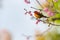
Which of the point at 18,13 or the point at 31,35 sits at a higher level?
the point at 18,13

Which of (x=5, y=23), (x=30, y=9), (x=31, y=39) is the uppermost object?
(x=30, y=9)

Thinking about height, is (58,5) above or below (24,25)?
above

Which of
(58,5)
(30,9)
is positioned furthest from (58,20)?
(30,9)

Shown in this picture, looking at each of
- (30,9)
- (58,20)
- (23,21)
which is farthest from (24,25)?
(58,20)

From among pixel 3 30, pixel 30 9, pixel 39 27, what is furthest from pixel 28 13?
pixel 3 30

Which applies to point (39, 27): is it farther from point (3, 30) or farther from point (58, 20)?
point (3, 30)

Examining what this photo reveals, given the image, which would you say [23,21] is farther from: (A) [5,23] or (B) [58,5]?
(B) [58,5]

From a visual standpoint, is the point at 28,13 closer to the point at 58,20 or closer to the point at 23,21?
the point at 23,21
